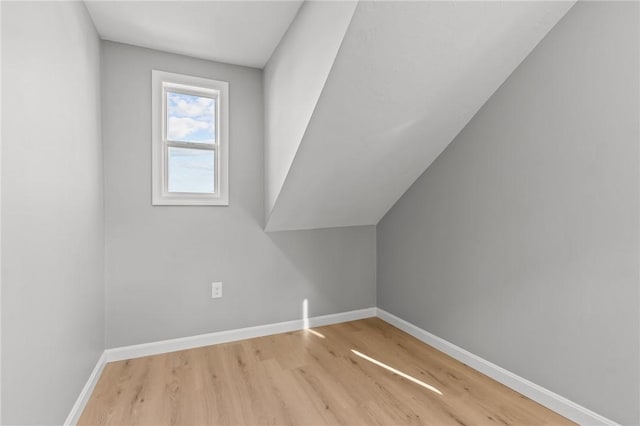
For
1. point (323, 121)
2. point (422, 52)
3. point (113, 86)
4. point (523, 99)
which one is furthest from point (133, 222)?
point (523, 99)

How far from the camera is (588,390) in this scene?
1.54 metres

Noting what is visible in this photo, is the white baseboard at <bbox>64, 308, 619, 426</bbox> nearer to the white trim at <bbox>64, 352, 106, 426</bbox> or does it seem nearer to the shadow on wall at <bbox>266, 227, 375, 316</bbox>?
the white trim at <bbox>64, 352, 106, 426</bbox>

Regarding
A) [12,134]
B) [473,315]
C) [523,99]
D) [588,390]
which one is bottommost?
[588,390]

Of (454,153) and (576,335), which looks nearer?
(576,335)

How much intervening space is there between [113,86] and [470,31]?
7.18ft

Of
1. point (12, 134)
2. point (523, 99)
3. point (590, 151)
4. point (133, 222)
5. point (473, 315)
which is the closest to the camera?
point (12, 134)

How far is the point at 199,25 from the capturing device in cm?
204

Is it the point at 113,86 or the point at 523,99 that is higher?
the point at 113,86

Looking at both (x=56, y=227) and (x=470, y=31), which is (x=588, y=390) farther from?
(x=56, y=227)

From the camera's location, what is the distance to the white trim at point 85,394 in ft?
5.05

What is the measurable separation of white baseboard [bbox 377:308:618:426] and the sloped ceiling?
3.91 feet

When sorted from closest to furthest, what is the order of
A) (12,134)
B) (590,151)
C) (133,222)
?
(12,134) → (590,151) → (133,222)

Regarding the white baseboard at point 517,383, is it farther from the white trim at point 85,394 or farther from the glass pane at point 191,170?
the white trim at point 85,394

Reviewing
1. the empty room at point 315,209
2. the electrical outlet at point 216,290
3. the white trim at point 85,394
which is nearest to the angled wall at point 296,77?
the empty room at point 315,209
